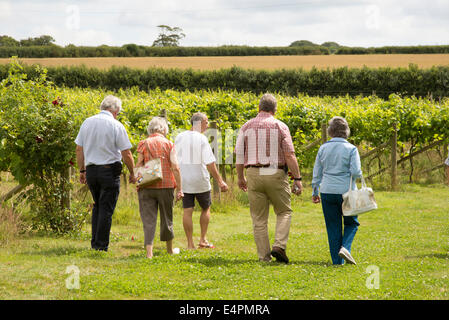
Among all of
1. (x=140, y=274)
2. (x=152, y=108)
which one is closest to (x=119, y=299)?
(x=140, y=274)

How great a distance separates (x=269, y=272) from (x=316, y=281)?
0.61 m

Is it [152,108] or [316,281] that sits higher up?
[152,108]

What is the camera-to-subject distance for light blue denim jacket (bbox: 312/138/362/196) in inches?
249

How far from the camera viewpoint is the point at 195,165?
764 cm

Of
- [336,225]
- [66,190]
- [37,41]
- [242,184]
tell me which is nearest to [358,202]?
[336,225]

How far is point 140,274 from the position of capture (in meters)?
6.00

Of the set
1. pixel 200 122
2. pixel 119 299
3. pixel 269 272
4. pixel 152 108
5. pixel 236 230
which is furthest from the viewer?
pixel 152 108

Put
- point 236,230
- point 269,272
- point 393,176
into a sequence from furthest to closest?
point 393,176, point 236,230, point 269,272

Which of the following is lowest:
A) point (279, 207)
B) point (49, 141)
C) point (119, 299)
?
point (119, 299)

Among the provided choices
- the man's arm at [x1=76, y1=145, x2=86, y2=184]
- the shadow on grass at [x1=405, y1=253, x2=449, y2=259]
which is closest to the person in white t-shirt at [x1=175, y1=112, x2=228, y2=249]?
the man's arm at [x1=76, y1=145, x2=86, y2=184]

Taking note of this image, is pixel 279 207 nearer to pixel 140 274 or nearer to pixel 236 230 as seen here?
pixel 140 274

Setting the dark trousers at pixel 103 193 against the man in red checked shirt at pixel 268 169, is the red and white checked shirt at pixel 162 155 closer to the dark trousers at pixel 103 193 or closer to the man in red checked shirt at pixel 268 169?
the dark trousers at pixel 103 193

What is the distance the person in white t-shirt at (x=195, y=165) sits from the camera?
24.9 feet

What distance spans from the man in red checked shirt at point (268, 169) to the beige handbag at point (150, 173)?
1029 mm
